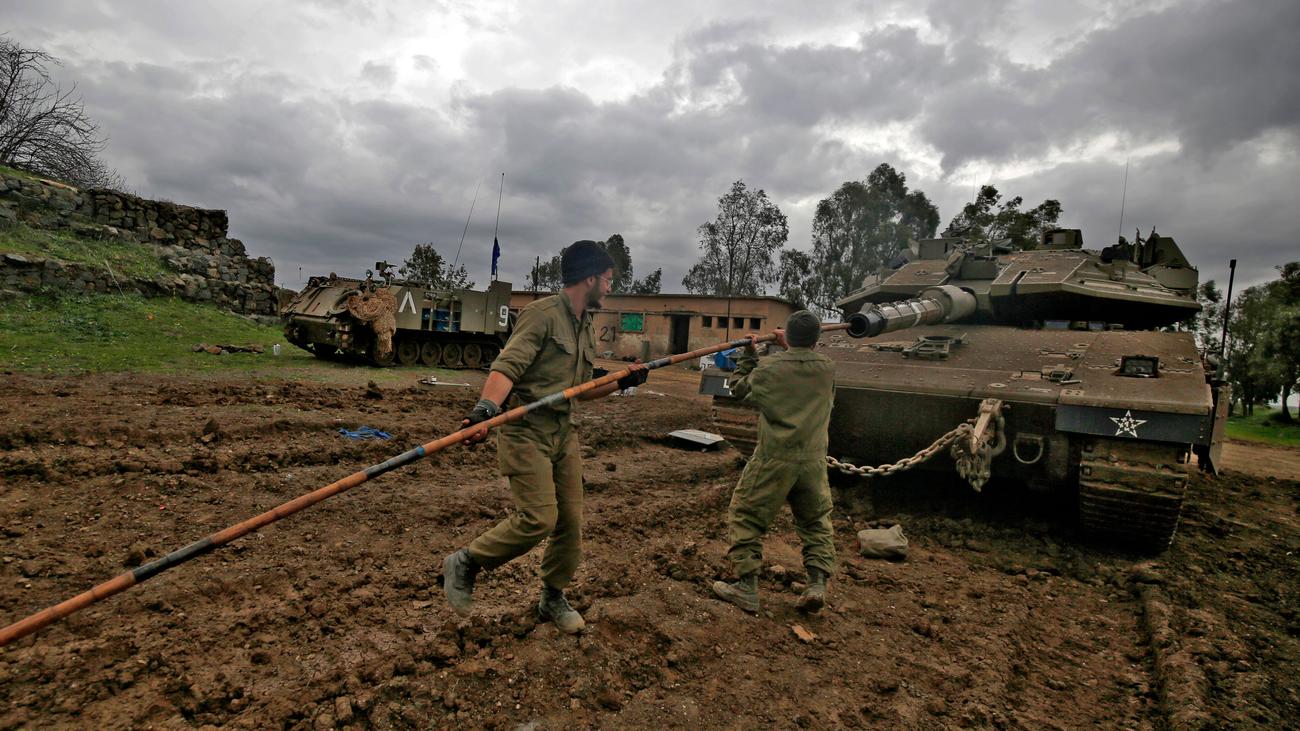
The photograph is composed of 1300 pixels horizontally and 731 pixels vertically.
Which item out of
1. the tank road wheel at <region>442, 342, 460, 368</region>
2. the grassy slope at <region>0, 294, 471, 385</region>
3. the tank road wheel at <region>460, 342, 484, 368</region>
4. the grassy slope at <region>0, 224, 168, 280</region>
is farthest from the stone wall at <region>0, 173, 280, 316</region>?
the tank road wheel at <region>460, 342, 484, 368</region>

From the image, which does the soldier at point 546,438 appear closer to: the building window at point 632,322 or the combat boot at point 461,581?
the combat boot at point 461,581

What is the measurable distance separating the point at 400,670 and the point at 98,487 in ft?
11.5

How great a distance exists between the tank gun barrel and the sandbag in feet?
4.78

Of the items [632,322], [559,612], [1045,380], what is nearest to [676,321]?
[632,322]

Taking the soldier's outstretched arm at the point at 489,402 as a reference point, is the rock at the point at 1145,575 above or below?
below

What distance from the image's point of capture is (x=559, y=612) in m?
3.14

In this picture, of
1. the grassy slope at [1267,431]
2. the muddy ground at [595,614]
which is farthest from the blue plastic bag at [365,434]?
the grassy slope at [1267,431]

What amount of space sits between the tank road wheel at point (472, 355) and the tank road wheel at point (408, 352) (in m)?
1.08

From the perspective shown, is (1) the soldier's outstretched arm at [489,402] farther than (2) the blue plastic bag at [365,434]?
No

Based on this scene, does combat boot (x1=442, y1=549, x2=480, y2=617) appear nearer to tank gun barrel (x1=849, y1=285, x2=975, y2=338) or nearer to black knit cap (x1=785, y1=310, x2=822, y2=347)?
black knit cap (x1=785, y1=310, x2=822, y2=347)

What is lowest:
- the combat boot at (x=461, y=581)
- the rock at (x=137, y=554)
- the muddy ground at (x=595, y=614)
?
the muddy ground at (x=595, y=614)

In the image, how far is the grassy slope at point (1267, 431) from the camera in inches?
698

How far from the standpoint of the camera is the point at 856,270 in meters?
34.9

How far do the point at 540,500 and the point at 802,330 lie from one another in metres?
1.79
